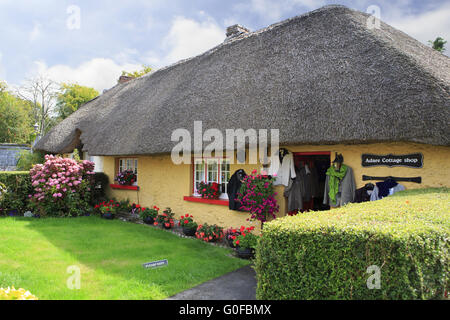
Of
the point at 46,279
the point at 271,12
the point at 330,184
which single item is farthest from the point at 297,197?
the point at 271,12

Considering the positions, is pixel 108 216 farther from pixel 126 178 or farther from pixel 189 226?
pixel 189 226

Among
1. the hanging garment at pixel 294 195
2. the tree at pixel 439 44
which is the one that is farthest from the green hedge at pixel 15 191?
the tree at pixel 439 44

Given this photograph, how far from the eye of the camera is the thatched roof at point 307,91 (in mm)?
5223

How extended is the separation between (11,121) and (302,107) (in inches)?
1422

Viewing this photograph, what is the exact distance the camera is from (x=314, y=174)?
8445 millimetres

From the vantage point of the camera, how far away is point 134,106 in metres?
12.0

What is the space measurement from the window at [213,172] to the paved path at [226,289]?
3.32 metres

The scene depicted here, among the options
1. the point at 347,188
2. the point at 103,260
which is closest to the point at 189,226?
the point at 103,260

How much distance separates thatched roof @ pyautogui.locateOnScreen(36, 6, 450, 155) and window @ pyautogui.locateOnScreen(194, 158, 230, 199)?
1189 millimetres

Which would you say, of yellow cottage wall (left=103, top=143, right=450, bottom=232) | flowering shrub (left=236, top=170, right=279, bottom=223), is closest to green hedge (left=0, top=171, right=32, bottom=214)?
yellow cottage wall (left=103, top=143, right=450, bottom=232)
